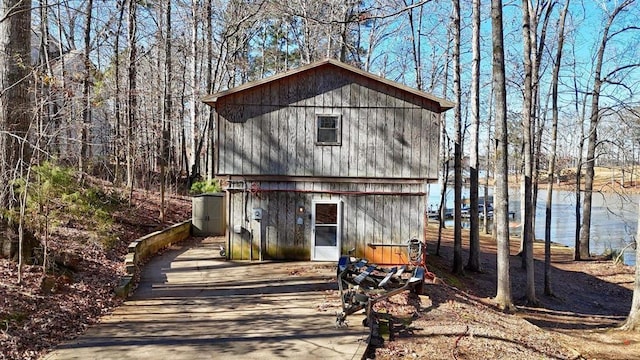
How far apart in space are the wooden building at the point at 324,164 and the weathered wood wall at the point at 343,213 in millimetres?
27

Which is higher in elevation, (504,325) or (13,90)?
(13,90)

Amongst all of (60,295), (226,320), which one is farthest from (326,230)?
(60,295)

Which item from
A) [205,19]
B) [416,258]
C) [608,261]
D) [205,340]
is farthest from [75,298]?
[608,261]

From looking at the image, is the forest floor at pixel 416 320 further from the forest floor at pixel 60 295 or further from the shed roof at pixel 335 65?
the shed roof at pixel 335 65

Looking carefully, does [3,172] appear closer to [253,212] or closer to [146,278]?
[146,278]

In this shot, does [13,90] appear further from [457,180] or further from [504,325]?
[457,180]

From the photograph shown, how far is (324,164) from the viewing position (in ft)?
42.2

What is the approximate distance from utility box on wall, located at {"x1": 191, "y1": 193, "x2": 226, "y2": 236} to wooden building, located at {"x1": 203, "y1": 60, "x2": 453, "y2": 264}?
13.8 feet

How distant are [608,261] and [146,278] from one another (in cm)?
1994

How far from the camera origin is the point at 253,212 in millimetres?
12867

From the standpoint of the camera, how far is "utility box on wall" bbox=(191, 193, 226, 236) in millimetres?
16906

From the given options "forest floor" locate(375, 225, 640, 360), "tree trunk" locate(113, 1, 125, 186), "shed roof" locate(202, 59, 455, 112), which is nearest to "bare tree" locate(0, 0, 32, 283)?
"shed roof" locate(202, 59, 455, 112)

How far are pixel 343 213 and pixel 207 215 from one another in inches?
246

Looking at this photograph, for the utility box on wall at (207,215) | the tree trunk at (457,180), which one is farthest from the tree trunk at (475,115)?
the utility box on wall at (207,215)
